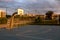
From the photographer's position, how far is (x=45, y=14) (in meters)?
21.4

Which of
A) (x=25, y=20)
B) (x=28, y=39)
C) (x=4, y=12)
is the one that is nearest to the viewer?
(x=28, y=39)

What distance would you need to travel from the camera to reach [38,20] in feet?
72.3

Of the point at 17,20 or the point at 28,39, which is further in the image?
the point at 17,20

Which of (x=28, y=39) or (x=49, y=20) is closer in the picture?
(x=28, y=39)

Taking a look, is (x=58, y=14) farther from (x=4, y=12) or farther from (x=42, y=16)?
(x=4, y=12)

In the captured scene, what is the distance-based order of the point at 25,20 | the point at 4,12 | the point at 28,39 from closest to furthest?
the point at 28,39, the point at 4,12, the point at 25,20

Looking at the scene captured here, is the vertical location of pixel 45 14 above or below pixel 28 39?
above

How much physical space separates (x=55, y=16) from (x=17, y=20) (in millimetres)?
4527

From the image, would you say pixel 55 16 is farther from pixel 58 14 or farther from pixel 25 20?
pixel 25 20

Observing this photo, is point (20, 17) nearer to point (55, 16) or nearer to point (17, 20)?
point (17, 20)

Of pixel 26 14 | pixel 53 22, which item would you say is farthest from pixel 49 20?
pixel 26 14

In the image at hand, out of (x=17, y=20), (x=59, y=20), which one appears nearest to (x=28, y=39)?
(x=17, y=20)

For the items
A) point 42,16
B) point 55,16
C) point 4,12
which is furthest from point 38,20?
point 4,12

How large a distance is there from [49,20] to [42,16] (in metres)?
0.97
